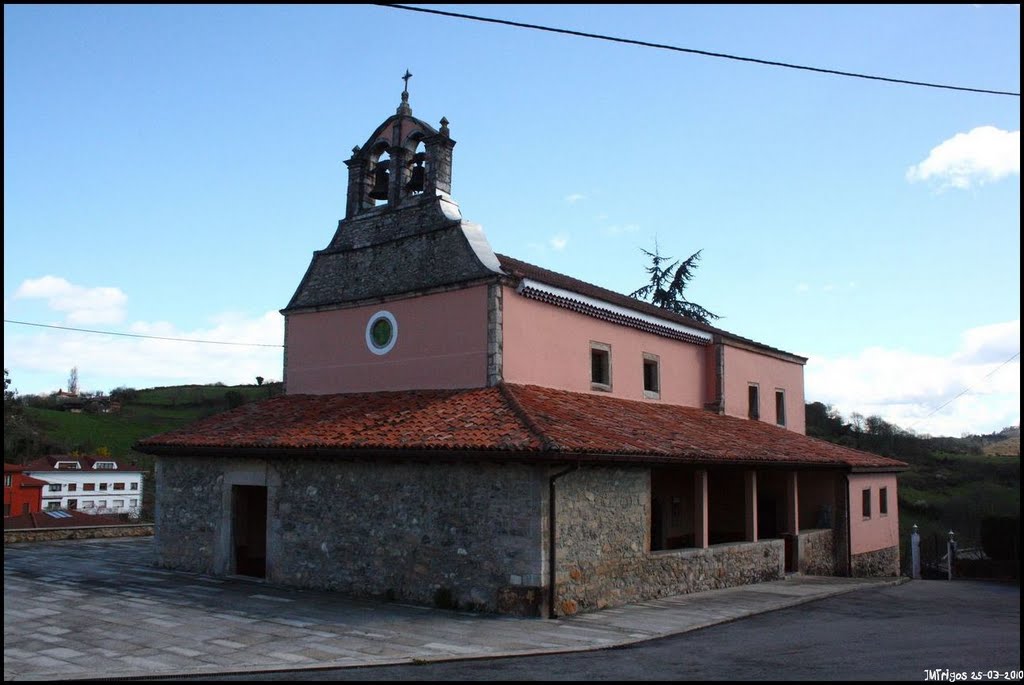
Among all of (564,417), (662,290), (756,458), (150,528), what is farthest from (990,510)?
(150,528)

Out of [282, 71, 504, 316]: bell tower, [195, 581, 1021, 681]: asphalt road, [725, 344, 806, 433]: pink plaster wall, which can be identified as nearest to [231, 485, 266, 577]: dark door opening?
[282, 71, 504, 316]: bell tower

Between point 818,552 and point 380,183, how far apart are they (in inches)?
535

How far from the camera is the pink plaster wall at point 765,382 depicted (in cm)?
2241

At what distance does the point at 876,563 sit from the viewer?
2284 cm

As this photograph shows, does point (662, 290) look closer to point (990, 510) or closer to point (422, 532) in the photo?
point (990, 510)

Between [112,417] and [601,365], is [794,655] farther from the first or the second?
[112,417]

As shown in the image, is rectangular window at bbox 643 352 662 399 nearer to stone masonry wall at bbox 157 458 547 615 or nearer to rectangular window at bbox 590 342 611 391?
rectangular window at bbox 590 342 611 391

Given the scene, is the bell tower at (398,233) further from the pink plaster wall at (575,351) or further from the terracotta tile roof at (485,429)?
the terracotta tile roof at (485,429)

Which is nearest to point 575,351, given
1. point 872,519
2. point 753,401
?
point 753,401

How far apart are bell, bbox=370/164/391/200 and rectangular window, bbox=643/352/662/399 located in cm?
711

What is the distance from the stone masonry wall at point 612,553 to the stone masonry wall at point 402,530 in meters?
0.60

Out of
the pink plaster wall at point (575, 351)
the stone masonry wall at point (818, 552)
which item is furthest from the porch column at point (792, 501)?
the pink plaster wall at point (575, 351)

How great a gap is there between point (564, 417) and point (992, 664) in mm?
7163

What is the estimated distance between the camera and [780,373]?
2533 centimetres
